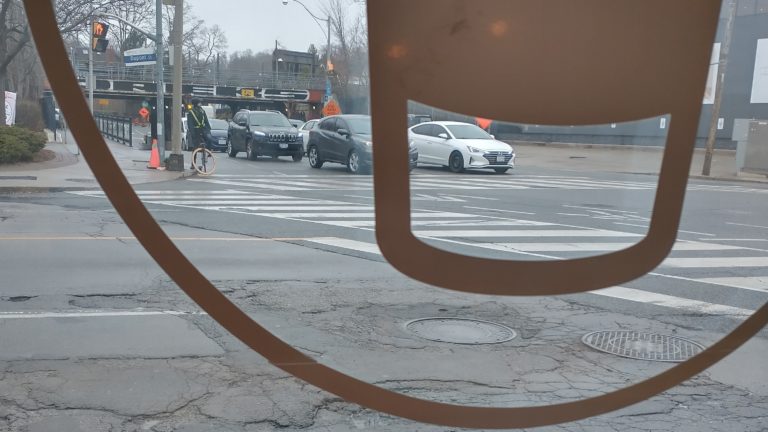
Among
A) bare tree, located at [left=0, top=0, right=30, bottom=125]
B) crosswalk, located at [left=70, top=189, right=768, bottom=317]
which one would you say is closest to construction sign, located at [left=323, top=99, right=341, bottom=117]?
crosswalk, located at [left=70, top=189, right=768, bottom=317]

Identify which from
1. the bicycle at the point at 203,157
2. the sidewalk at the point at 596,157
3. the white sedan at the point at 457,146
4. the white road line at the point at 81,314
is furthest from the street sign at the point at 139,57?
the white road line at the point at 81,314

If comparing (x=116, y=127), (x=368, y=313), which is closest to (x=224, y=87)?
(x=116, y=127)

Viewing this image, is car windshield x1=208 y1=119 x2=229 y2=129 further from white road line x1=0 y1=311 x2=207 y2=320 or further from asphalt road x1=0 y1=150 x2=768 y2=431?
white road line x1=0 y1=311 x2=207 y2=320

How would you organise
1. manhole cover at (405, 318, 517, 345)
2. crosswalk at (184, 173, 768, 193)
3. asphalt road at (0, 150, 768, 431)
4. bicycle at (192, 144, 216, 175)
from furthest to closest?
bicycle at (192, 144, 216, 175)
manhole cover at (405, 318, 517, 345)
asphalt road at (0, 150, 768, 431)
crosswalk at (184, 173, 768, 193)

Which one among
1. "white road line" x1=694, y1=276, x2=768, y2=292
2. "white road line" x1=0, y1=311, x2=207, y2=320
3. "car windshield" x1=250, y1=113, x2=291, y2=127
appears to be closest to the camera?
"car windshield" x1=250, y1=113, x2=291, y2=127

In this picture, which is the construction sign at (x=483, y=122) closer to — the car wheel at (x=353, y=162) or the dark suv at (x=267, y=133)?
the car wheel at (x=353, y=162)
